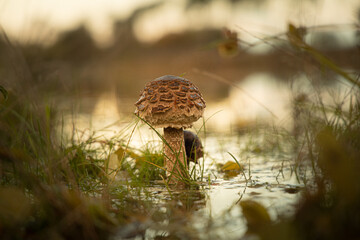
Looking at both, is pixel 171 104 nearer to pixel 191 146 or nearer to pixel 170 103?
pixel 170 103

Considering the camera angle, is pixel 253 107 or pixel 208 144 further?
pixel 253 107

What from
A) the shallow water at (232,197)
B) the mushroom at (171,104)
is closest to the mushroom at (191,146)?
the shallow water at (232,197)

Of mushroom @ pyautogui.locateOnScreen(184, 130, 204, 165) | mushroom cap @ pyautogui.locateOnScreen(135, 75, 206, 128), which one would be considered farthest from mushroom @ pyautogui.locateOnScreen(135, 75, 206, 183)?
mushroom @ pyautogui.locateOnScreen(184, 130, 204, 165)

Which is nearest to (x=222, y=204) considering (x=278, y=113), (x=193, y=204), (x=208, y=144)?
(x=193, y=204)

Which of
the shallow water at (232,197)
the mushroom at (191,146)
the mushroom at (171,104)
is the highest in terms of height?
the mushroom at (171,104)

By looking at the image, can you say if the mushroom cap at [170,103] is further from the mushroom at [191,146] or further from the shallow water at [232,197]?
the mushroom at [191,146]

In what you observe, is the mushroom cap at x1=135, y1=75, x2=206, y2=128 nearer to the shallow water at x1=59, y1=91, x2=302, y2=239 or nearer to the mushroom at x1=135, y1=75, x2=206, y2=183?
the mushroom at x1=135, y1=75, x2=206, y2=183

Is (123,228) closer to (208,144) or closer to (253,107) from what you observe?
(208,144)

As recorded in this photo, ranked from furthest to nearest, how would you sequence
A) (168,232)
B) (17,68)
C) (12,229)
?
(17,68) < (168,232) < (12,229)
